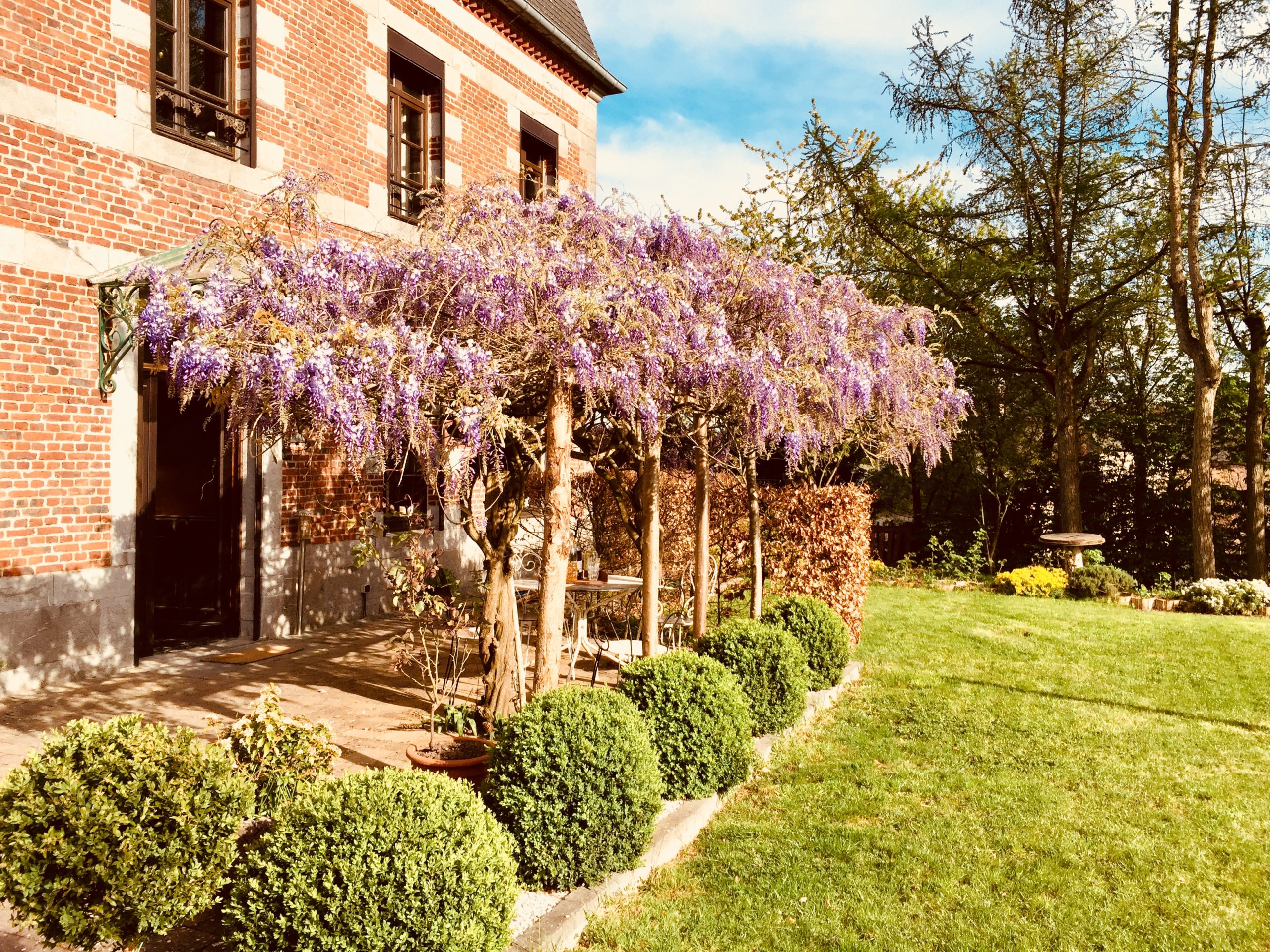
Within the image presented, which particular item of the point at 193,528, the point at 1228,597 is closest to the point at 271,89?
→ the point at 193,528

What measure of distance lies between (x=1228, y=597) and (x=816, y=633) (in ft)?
29.1

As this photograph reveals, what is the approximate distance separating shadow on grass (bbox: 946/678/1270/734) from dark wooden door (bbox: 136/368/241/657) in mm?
7734

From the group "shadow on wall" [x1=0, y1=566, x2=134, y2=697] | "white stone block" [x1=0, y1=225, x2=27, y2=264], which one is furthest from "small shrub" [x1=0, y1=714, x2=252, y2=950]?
"white stone block" [x1=0, y1=225, x2=27, y2=264]

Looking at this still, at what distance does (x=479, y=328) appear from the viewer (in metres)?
4.61

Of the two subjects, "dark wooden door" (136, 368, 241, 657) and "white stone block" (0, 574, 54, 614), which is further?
"dark wooden door" (136, 368, 241, 657)

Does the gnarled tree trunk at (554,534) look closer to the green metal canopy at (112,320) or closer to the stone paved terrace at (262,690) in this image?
the stone paved terrace at (262,690)

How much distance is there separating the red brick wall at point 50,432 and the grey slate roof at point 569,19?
904 centimetres

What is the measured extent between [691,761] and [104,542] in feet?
19.1

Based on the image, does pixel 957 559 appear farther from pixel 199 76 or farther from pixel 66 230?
pixel 66 230

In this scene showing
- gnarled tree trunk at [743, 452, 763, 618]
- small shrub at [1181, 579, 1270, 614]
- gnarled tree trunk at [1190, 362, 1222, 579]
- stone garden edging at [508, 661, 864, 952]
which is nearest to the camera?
stone garden edging at [508, 661, 864, 952]

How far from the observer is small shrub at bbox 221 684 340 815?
12.6ft

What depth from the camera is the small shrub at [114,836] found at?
119 inches

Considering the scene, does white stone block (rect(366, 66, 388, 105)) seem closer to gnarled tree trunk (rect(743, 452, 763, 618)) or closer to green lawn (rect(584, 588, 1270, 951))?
gnarled tree trunk (rect(743, 452, 763, 618))

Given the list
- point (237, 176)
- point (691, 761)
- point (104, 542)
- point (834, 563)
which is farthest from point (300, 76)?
point (691, 761)
